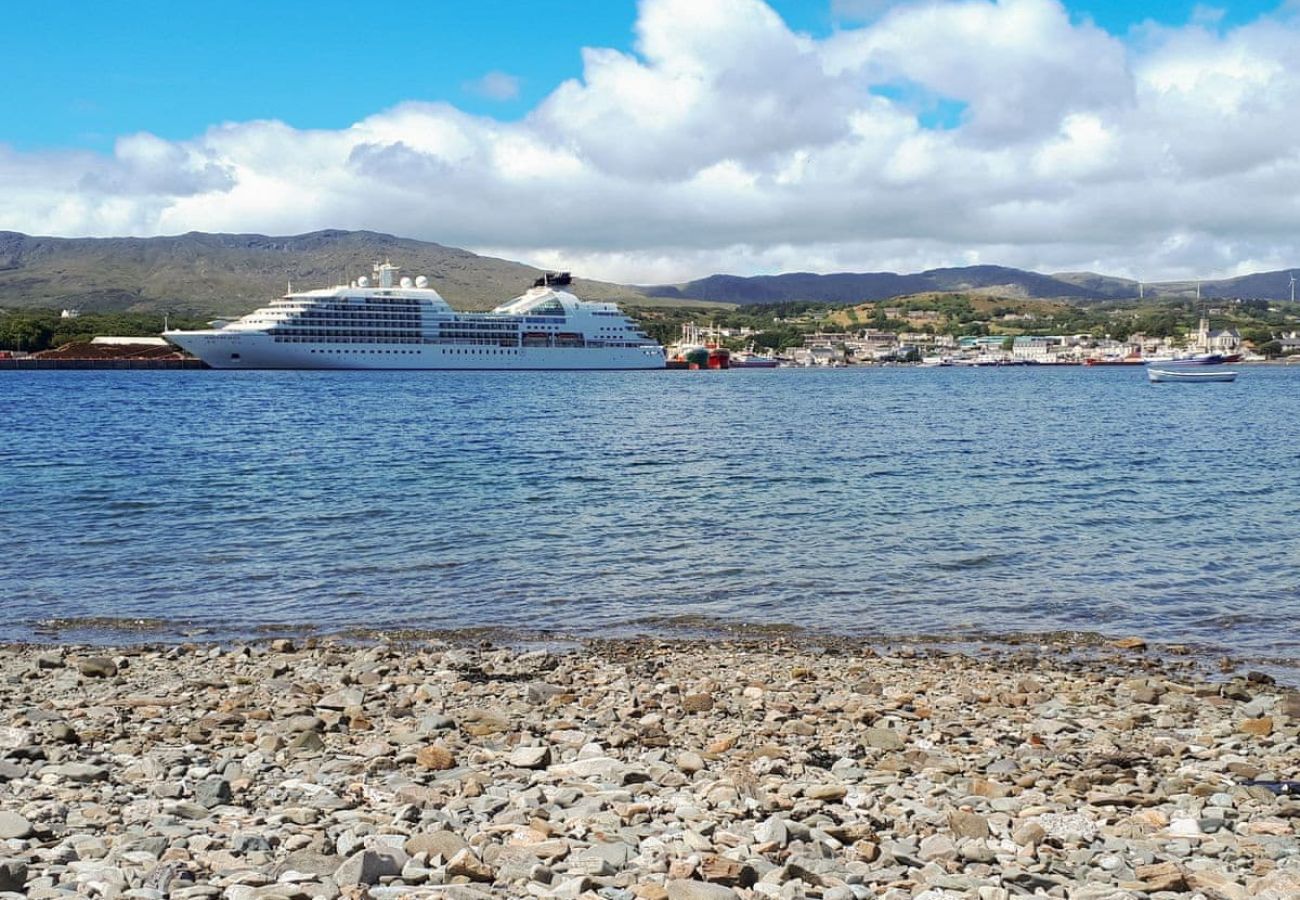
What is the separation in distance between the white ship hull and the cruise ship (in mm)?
101

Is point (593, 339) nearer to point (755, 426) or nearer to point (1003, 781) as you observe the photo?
point (755, 426)

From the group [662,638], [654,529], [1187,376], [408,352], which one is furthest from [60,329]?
[662,638]

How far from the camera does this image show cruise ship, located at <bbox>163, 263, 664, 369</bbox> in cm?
11450

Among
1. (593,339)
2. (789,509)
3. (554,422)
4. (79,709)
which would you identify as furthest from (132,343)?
(79,709)

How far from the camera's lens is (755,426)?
46.6m

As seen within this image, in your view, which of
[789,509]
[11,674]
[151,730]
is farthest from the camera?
[789,509]

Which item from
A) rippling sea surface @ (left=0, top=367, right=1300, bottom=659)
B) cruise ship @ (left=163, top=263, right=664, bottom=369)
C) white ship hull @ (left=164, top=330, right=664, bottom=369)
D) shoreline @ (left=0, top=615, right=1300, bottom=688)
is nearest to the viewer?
shoreline @ (left=0, top=615, right=1300, bottom=688)

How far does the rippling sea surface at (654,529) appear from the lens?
506 inches

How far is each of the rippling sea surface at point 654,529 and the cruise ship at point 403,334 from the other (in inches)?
2928

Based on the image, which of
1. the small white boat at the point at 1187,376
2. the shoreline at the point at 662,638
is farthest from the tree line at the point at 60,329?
the shoreline at the point at 662,638

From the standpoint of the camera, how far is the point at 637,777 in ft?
21.2

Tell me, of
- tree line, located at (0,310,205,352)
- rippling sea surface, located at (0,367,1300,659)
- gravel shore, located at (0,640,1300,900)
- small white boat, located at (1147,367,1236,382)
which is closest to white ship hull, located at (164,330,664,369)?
tree line, located at (0,310,205,352)

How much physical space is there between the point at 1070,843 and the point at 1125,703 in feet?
11.8

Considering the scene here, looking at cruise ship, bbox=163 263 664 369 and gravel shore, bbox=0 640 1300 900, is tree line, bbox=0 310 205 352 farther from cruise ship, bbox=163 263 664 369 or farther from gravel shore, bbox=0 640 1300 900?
gravel shore, bbox=0 640 1300 900
